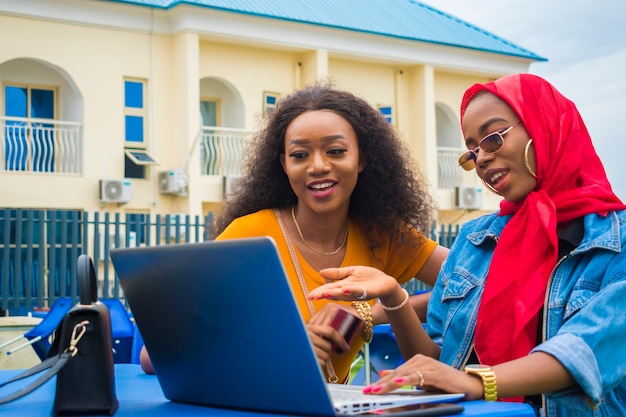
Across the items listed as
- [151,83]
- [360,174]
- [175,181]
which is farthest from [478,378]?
[151,83]

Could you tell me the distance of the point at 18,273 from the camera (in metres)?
10.2

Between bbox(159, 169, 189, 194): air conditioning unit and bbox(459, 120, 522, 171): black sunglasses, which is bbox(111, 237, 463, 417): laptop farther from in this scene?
bbox(159, 169, 189, 194): air conditioning unit

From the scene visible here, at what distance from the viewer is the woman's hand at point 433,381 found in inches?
59.1

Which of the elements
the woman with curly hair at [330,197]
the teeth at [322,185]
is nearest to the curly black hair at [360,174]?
the woman with curly hair at [330,197]

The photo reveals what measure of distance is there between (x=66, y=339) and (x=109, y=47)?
53.9ft

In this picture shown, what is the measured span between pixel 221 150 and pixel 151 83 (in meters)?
2.00

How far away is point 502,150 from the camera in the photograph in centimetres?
204

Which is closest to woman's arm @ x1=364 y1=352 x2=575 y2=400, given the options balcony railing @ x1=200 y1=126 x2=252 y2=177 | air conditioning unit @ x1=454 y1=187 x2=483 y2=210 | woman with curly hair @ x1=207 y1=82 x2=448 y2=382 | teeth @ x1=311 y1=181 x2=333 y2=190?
woman with curly hair @ x1=207 y1=82 x2=448 y2=382

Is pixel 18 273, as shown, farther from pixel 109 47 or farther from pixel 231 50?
pixel 231 50

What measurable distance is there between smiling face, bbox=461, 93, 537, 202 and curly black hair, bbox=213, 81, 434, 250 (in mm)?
624

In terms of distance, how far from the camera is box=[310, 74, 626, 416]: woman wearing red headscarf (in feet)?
5.50

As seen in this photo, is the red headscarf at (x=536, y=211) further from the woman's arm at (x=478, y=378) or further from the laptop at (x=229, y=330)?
the laptop at (x=229, y=330)

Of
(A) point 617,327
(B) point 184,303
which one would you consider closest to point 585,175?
(A) point 617,327

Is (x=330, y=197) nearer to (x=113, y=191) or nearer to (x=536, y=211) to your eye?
(x=536, y=211)
